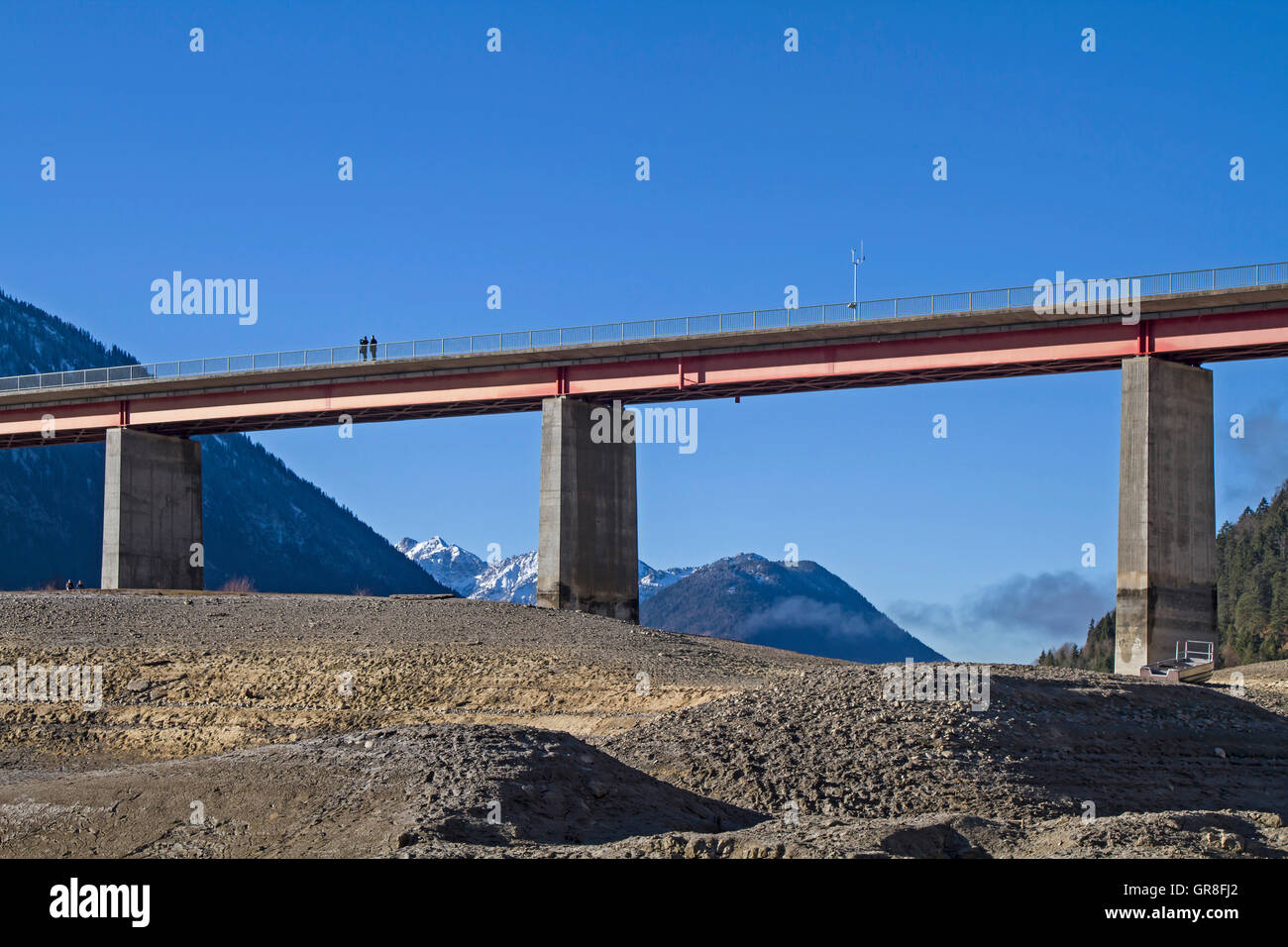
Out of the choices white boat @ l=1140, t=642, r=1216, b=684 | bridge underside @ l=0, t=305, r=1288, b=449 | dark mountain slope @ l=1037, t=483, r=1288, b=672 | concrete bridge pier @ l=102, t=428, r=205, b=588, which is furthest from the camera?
dark mountain slope @ l=1037, t=483, r=1288, b=672

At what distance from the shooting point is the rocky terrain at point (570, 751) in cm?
1956

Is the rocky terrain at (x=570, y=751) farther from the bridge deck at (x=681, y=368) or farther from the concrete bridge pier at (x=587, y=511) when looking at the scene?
the bridge deck at (x=681, y=368)

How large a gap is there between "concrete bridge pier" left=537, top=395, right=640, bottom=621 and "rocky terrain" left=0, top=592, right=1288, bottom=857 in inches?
387

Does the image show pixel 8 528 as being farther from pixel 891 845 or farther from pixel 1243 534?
pixel 891 845

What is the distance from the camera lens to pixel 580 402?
62.4m

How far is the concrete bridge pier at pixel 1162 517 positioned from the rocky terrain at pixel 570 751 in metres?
3.43

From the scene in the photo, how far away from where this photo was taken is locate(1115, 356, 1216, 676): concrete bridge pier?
49.4 meters

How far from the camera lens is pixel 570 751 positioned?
74.9ft

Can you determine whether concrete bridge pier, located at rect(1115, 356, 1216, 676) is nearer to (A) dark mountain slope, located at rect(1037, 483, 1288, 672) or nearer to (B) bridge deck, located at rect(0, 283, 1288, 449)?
(B) bridge deck, located at rect(0, 283, 1288, 449)

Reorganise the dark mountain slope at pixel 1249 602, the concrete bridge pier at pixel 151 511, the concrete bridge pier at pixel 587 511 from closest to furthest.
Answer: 1. the concrete bridge pier at pixel 587 511
2. the concrete bridge pier at pixel 151 511
3. the dark mountain slope at pixel 1249 602

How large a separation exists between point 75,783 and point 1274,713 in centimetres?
2817

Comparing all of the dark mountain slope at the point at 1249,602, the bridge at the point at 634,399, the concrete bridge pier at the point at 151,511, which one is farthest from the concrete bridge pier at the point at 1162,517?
the dark mountain slope at the point at 1249,602

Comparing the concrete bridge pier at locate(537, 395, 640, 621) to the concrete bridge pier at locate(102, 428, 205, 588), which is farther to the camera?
the concrete bridge pier at locate(102, 428, 205, 588)

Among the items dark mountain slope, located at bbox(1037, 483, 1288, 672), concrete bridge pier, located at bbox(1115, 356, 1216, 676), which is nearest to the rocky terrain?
concrete bridge pier, located at bbox(1115, 356, 1216, 676)
